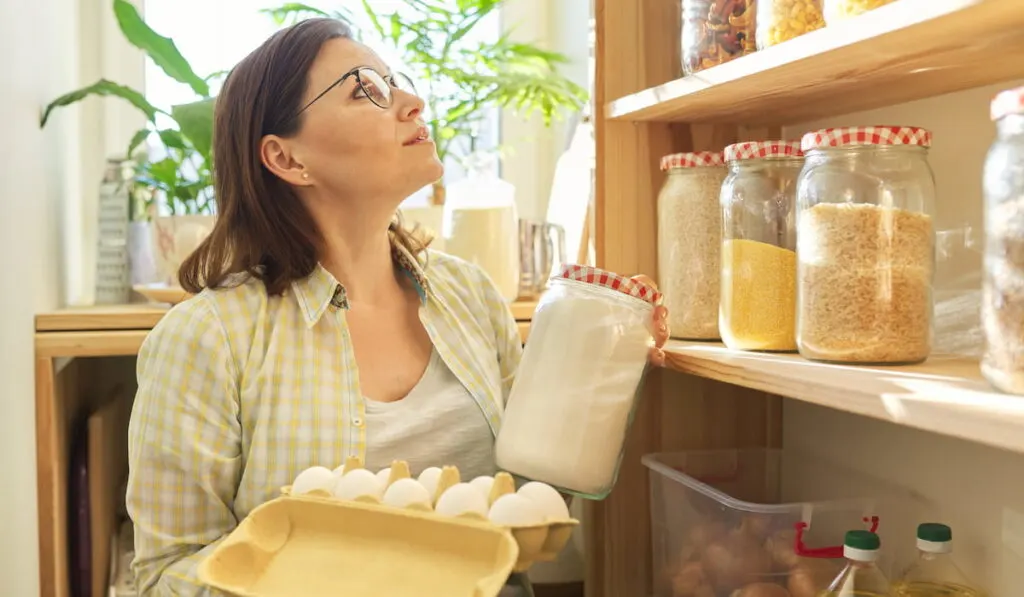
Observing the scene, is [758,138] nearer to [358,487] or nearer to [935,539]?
[935,539]

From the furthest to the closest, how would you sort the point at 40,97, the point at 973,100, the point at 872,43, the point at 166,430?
1. the point at 40,97
2. the point at 166,430
3. the point at 973,100
4. the point at 872,43

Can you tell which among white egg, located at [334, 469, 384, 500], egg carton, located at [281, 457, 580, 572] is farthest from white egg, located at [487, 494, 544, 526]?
white egg, located at [334, 469, 384, 500]

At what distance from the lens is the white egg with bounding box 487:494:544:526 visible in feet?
2.85

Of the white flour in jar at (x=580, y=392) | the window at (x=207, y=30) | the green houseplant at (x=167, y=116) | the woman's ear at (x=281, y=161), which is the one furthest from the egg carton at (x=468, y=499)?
the window at (x=207, y=30)

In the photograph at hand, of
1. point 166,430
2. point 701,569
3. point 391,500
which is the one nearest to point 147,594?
point 166,430

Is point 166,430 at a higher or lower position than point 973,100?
lower

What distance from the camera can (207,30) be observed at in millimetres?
2102

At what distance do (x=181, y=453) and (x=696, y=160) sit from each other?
678mm

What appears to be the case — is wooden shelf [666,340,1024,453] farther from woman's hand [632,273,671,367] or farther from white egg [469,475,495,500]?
white egg [469,475,495,500]

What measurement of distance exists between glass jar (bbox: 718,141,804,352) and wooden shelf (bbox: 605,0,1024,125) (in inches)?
3.0

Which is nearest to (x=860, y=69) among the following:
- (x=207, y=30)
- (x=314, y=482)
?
(x=314, y=482)

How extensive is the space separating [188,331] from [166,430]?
12cm

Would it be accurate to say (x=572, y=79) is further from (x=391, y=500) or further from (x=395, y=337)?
(x=391, y=500)

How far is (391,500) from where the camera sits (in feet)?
2.99
